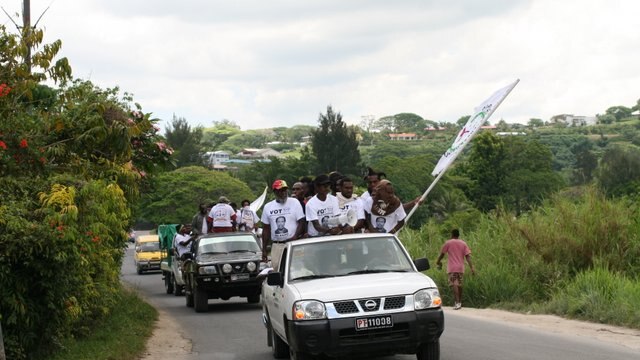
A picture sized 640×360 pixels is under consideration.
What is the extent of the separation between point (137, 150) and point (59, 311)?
35.9ft

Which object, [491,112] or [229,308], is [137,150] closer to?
[229,308]

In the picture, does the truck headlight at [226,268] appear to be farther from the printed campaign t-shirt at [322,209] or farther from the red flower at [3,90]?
the red flower at [3,90]

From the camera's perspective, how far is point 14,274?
34.5 feet

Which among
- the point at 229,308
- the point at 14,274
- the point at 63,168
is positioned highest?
the point at 63,168

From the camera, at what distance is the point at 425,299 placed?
10586mm

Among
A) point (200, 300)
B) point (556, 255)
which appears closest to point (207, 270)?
point (200, 300)

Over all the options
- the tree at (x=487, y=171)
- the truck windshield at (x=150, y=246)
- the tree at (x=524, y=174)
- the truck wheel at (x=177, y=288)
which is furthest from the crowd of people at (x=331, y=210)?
the tree at (x=487, y=171)

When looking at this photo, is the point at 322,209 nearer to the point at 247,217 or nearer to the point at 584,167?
the point at 247,217

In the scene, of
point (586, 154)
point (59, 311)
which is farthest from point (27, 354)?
point (586, 154)

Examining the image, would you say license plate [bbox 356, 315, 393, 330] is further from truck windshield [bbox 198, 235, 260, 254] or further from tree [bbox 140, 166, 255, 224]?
tree [bbox 140, 166, 255, 224]

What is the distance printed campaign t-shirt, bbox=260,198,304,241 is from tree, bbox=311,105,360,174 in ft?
354

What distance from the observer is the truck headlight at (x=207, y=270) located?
21359 mm

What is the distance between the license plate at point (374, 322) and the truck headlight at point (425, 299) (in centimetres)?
35

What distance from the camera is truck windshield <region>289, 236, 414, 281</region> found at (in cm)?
1155
